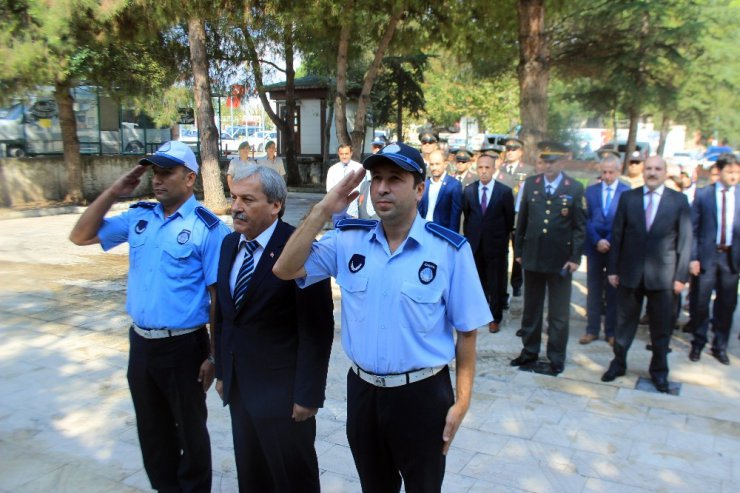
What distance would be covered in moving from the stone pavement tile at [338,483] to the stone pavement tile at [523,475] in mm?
690

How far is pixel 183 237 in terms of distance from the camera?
314cm

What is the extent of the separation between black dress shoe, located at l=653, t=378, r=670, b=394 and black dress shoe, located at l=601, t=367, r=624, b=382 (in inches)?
13.0

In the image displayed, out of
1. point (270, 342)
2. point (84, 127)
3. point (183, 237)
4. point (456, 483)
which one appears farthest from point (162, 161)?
point (84, 127)

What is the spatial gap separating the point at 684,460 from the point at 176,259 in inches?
134

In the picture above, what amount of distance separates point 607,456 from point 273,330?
2.59 meters

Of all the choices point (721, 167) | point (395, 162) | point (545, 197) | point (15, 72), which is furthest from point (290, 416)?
point (15, 72)

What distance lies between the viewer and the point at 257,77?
20391 mm

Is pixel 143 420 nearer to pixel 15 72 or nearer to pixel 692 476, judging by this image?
pixel 692 476

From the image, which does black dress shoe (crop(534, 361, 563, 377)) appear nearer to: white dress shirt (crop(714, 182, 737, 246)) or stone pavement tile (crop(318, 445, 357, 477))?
white dress shirt (crop(714, 182, 737, 246))

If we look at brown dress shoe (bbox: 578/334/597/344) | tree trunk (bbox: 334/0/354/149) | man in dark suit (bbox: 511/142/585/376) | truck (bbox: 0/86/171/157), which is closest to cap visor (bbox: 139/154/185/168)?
man in dark suit (bbox: 511/142/585/376)

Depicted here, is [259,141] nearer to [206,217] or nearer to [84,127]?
[84,127]

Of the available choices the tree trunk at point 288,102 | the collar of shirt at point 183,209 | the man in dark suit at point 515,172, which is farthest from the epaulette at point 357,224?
the tree trunk at point 288,102

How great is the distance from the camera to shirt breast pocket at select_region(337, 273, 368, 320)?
2.42 meters

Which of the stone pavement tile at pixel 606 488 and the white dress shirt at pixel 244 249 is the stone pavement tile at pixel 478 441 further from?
the white dress shirt at pixel 244 249
